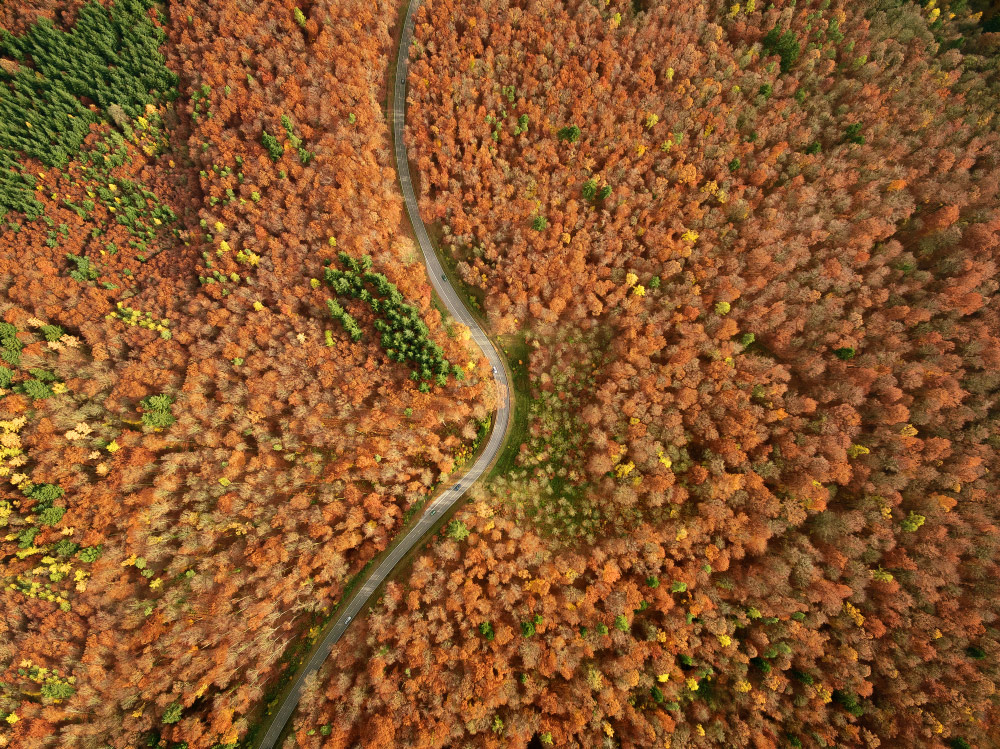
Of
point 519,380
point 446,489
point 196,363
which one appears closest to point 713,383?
point 519,380

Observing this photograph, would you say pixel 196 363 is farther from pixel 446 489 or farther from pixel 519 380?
pixel 519 380

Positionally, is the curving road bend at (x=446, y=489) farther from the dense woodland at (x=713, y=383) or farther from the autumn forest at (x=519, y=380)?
the dense woodland at (x=713, y=383)

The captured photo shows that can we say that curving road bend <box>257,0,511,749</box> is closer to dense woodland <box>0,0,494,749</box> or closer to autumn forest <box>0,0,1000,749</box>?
autumn forest <box>0,0,1000,749</box>

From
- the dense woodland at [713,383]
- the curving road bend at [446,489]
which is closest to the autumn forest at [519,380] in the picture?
the dense woodland at [713,383]

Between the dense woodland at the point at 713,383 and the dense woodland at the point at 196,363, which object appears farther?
the dense woodland at the point at 196,363

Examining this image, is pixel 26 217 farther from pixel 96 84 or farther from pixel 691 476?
pixel 691 476

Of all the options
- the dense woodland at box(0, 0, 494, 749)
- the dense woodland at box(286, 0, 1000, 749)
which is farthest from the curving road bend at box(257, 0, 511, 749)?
the dense woodland at box(286, 0, 1000, 749)

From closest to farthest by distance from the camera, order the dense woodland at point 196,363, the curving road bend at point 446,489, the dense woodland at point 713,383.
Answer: the dense woodland at point 713,383 < the dense woodland at point 196,363 < the curving road bend at point 446,489
